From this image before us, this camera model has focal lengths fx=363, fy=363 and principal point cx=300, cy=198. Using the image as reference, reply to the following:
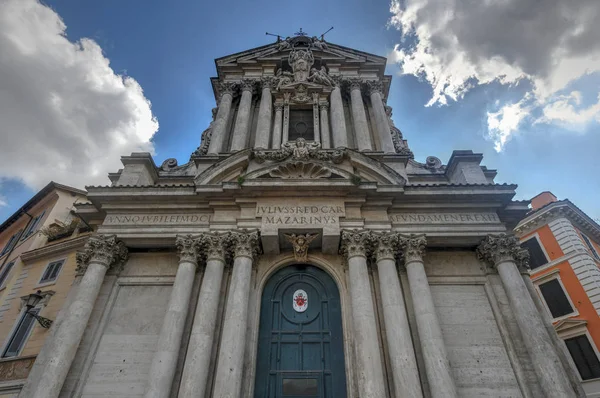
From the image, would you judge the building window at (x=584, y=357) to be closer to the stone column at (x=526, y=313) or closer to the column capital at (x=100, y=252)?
the stone column at (x=526, y=313)

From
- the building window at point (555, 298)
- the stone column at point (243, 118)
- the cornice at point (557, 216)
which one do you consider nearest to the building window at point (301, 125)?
the stone column at point (243, 118)

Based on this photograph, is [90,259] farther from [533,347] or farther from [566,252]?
[566,252]

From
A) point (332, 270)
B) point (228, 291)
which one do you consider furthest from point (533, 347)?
point (228, 291)

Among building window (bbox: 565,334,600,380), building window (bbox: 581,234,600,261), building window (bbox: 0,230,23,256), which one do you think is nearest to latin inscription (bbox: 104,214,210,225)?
building window (bbox: 0,230,23,256)

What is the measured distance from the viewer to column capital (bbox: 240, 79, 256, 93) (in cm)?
1812

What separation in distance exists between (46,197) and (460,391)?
26427 millimetres

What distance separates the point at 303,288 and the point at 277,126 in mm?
7637

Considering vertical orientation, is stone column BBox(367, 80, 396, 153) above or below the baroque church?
above

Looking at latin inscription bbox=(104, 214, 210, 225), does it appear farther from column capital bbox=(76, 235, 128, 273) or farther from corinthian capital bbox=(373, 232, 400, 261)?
corinthian capital bbox=(373, 232, 400, 261)

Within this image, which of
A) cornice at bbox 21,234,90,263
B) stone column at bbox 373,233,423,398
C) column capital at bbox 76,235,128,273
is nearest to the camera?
stone column at bbox 373,233,423,398

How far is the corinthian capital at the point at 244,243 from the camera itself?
1127 cm

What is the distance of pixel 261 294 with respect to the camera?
11.6 m

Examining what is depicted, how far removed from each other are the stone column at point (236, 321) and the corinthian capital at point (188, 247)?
118 centimetres

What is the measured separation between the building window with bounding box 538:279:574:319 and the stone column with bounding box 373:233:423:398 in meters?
15.9
